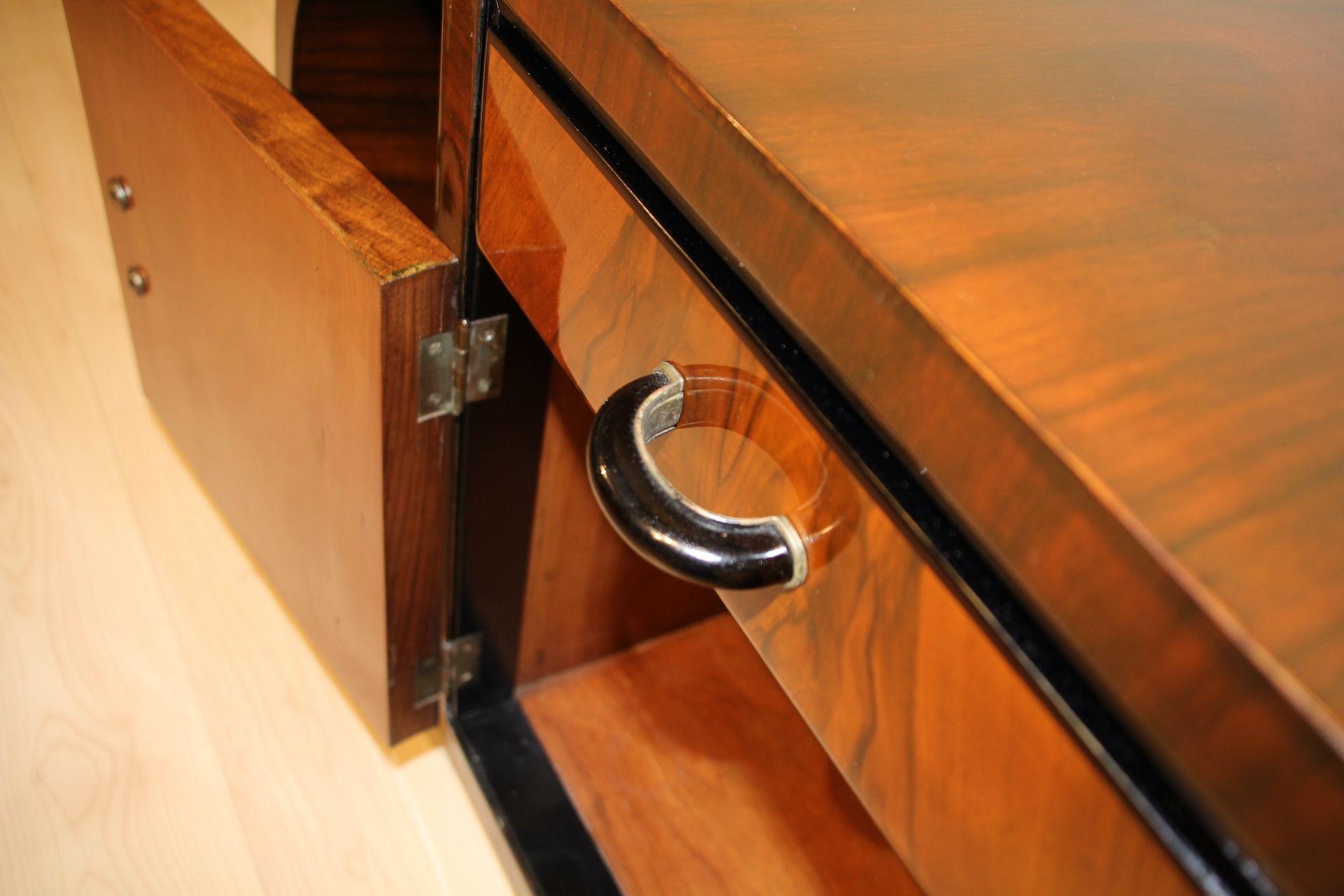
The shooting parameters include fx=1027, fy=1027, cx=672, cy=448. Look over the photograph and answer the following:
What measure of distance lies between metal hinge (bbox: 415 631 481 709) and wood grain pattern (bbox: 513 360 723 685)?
4cm

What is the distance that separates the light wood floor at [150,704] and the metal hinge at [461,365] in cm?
32

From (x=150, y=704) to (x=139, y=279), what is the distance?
0.98 ft

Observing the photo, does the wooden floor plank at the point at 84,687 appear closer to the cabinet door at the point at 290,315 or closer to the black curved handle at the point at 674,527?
the cabinet door at the point at 290,315

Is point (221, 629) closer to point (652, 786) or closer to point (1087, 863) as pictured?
point (652, 786)

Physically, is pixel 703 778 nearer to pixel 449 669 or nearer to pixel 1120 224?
pixel 449 669

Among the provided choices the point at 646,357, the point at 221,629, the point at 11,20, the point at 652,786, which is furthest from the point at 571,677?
the point at 11,20

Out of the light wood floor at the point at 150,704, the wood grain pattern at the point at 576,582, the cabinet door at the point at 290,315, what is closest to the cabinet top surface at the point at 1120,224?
the cabinet door at the point at 290,315

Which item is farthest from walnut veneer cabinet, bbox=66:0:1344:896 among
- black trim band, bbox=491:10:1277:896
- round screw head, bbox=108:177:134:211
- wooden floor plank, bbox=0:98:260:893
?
wooden floor plank, bbox=0:98:260:893

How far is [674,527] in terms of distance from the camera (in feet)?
0.91

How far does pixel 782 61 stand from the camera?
30 centimetres

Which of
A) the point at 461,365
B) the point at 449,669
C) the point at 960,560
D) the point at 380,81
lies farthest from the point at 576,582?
the point at 960,560

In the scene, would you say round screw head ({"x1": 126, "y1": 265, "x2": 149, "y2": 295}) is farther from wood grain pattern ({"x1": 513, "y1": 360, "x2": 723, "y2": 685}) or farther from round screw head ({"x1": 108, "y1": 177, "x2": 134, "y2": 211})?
wood grain pattern ({"x1": 513, "y1": 360, "x2": 723, "y2": 685})

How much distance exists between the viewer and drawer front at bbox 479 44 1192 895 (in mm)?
235

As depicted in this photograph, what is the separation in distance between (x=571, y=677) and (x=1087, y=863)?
541 mm
